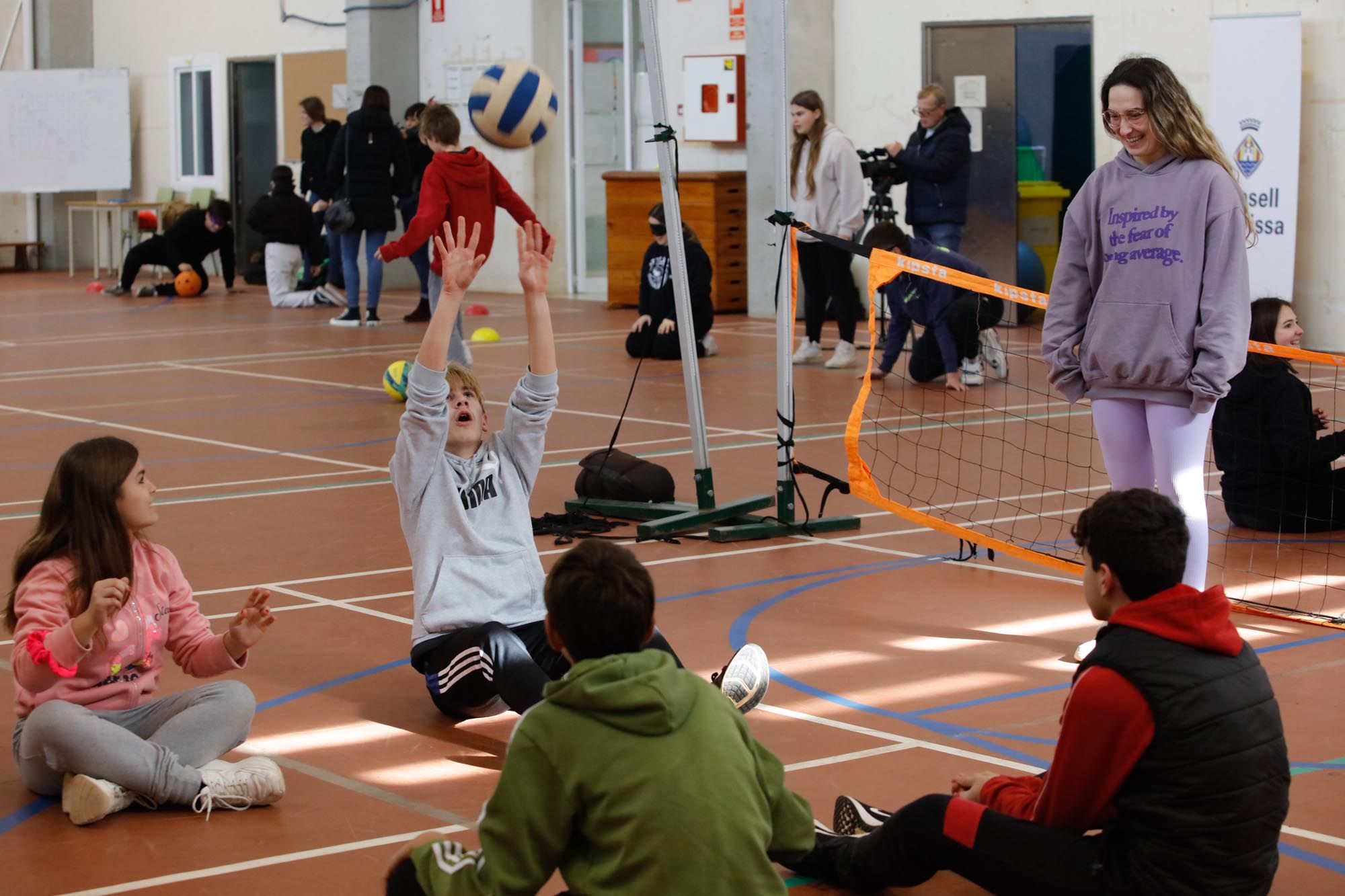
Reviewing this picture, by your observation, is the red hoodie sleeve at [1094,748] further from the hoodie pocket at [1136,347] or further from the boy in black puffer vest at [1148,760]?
the hoodie pocket at [1136,347]

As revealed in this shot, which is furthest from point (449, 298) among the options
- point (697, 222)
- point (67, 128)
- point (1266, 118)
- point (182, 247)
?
point (67, 128)

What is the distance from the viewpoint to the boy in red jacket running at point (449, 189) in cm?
1059

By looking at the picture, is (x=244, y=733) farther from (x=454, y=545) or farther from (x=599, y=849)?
(x=599, y=849)

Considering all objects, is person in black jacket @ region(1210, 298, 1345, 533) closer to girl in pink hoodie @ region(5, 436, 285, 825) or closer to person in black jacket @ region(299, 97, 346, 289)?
girl in pink hoodie @ region(5, 436, 285, 825)

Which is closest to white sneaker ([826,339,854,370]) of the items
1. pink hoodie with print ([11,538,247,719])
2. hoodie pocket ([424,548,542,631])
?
hoodie pocket ([424,548,542,631])

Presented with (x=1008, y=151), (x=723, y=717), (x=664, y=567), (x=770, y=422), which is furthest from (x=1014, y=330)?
(x=723, y=717)

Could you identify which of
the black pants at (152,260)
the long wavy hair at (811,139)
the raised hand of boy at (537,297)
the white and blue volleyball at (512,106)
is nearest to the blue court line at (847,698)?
the raised hand of boy at (537,297)

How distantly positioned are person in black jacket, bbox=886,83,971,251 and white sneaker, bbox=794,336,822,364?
1.19 m

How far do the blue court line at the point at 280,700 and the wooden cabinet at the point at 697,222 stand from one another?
455 inches

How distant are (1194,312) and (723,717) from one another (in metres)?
2.46

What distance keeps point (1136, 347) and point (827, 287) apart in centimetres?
808

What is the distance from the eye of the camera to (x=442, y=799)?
12.9 ft

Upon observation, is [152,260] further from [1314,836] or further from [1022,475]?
[1314,836]

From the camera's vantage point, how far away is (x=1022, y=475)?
322 inches
